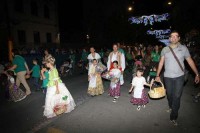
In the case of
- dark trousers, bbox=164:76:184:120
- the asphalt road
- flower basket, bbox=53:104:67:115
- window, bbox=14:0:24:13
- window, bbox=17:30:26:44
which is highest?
window, bbox=14:0:24:13

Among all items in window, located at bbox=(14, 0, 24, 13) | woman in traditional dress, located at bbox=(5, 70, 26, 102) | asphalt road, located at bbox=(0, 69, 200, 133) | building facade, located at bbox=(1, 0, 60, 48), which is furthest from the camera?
window, located at bbox=(14, 0, 24, 13)

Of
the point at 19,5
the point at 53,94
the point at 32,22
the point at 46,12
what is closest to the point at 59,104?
the point at 53,94

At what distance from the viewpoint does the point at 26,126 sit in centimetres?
574

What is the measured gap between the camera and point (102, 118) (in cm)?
606

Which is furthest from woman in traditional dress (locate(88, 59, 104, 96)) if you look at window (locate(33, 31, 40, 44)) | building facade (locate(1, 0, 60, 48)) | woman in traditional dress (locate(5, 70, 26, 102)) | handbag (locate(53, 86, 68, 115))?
window (locate(33, 31, 40, 44))

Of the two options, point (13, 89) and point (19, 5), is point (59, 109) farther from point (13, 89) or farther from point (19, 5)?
point (19, 5)

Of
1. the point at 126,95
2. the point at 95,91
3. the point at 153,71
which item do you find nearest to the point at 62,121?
the point at 95,91

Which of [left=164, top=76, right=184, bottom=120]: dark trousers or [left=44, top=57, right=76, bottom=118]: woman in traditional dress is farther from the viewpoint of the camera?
[left=44, top=57, right=76, bottom=118]: woman in traditional dress

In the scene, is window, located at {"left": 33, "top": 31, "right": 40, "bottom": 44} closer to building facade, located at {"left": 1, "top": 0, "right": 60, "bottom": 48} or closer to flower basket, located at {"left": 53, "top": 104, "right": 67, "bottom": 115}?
building facade, located at {"left": 1, "top": 0, "right": 60, "bottom": 48}

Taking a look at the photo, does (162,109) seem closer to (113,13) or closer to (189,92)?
(189,92)

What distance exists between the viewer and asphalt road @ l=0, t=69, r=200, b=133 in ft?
17.4

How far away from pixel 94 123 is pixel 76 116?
798mm

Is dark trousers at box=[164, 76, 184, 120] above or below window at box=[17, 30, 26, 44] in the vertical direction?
below

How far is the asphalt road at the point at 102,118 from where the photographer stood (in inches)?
209
